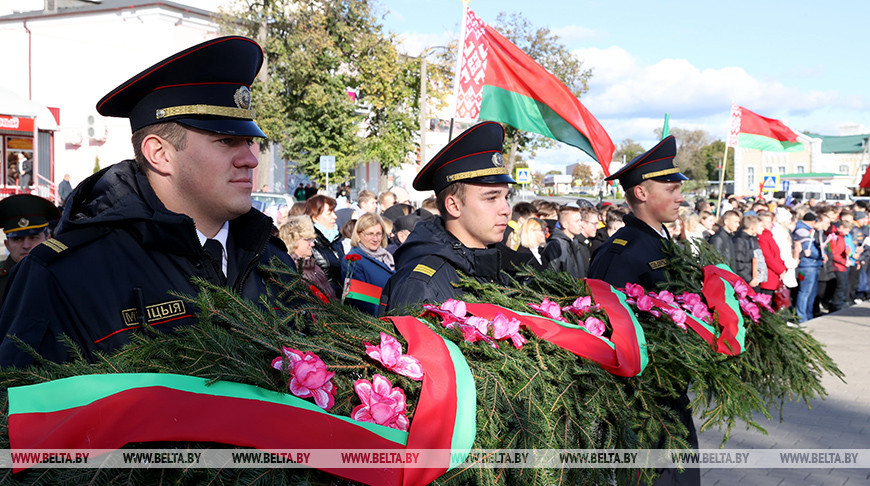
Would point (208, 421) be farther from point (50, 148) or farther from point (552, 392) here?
point (50, 148)

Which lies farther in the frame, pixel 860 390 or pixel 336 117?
pixel 336 117

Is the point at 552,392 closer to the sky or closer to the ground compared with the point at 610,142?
closer to the ground

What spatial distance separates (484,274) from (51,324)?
69.9 inches

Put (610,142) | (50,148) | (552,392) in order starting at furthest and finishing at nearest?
(50,148), (610,142), (552,392)

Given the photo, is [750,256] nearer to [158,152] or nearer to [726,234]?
[726,234]

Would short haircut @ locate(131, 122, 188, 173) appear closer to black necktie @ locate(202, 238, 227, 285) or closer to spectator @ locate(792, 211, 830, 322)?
black necktie @ locate(202, 238, 227, 285)

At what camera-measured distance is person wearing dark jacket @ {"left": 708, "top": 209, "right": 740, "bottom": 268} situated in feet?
33.1

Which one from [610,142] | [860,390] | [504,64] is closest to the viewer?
[610,142]

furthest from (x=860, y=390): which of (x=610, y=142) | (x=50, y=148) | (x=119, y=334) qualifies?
(x=50, y=148)

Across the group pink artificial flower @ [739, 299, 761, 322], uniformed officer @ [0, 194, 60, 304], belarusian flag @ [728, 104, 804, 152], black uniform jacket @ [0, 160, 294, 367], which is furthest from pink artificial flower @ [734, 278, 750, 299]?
belarusian flag @ [728, 104, 804, 152]

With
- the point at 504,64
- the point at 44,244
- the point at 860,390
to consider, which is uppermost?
the point at 504,64

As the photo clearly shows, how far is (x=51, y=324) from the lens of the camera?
6.20ft

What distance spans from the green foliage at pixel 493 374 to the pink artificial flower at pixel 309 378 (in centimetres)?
3

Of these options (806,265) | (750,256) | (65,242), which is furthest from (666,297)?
(806,265)
